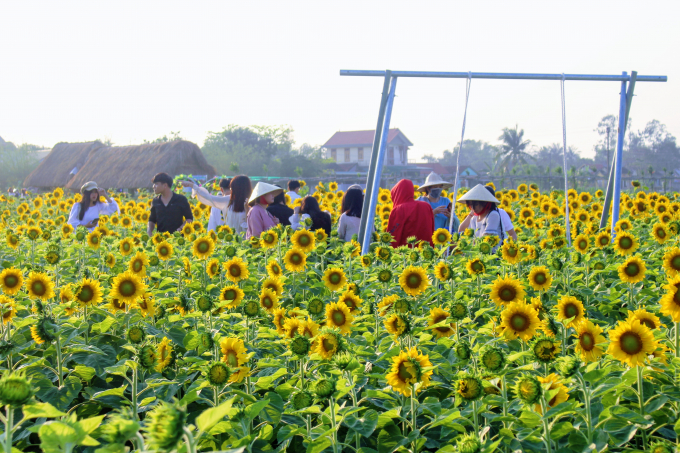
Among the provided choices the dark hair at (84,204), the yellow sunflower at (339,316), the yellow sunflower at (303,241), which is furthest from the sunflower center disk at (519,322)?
the dark hair at (84,204)

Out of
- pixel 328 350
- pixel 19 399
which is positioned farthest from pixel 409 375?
pixel 19 399

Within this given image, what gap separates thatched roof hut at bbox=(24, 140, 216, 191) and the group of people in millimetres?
22977

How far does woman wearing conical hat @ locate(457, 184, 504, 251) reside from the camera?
196 inches

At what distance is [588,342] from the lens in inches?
73.5

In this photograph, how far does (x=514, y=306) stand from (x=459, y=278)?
1448 millimetres

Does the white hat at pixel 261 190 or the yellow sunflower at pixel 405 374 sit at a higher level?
the white hat at pixel 261 190

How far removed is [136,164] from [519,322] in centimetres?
2999

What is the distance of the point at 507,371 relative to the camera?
1.83m

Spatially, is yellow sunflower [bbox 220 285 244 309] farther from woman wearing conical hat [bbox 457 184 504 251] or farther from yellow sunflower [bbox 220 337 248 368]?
woman wearing conical hat [bbox 457 184 504 251]

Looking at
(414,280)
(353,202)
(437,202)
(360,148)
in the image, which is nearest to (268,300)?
(414,280)

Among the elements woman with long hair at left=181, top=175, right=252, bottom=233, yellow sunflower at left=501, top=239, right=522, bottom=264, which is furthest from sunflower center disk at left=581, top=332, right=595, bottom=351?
woman with long hair at left=181, top=175, right=252, bottom=233

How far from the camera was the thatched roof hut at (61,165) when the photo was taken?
1273 inches

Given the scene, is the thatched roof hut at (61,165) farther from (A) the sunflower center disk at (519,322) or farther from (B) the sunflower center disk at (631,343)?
(B) the sunflower center disk at (631,343)

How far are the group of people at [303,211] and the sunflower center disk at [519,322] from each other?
2558 mm
